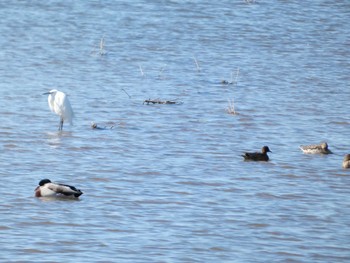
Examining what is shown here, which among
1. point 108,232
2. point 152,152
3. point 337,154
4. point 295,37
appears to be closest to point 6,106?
point 152,152

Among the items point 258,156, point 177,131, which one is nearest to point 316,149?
point 258,156

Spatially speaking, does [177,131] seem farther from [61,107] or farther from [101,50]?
[101,50]

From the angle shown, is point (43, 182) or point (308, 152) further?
point (308, 152)

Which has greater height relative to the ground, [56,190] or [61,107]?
[61,107]

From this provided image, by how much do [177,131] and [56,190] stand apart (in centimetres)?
470

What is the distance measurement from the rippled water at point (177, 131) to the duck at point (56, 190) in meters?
0.09

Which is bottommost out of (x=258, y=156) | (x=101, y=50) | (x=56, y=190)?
(x=56, y=190)

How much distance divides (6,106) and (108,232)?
735 centimetres

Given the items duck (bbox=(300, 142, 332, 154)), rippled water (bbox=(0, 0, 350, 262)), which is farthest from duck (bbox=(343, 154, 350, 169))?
duck (bbox=(300, 142, 332, 154))

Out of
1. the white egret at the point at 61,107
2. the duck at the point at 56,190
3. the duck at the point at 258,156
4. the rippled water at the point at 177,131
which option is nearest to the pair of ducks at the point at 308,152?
the duck at the point at 258,156

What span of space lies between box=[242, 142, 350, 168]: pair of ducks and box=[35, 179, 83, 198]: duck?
3.01 metres

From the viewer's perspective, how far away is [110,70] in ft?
72.5

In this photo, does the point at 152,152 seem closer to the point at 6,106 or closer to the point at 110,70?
the point at 6,106

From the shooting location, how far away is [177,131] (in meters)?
17.4
